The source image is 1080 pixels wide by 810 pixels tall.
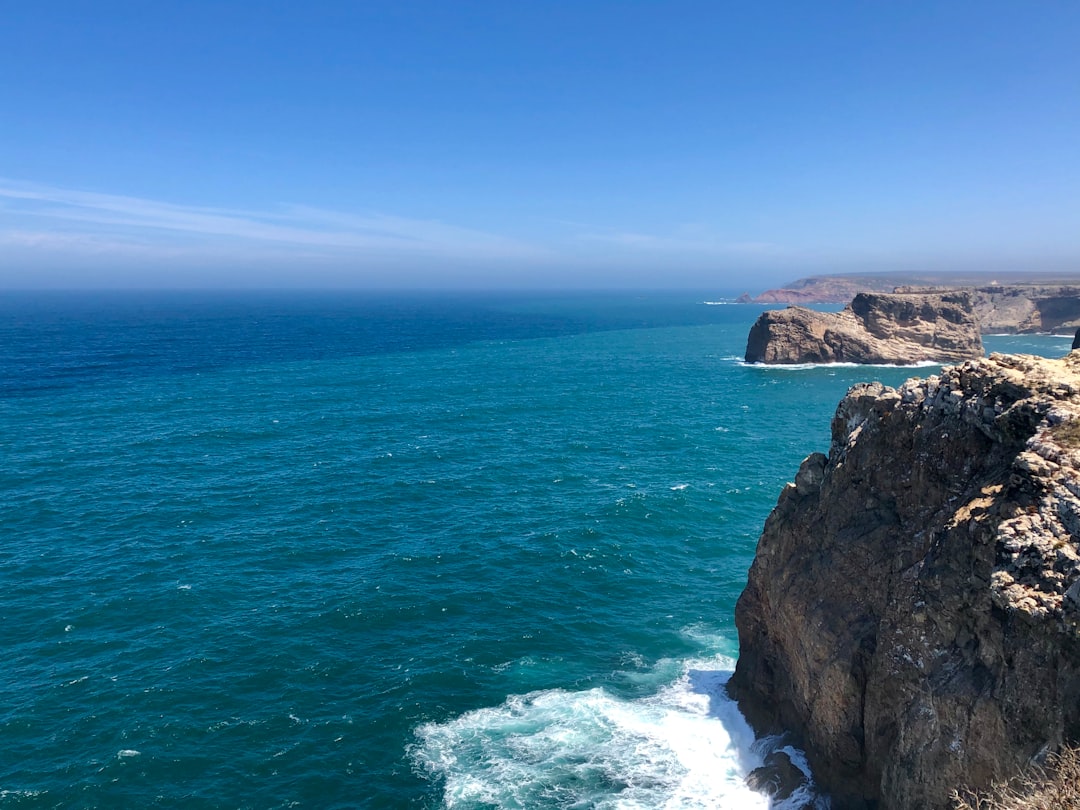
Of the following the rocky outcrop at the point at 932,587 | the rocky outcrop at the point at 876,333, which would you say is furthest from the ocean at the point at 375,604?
the rocky outcrop at the point at 876,333

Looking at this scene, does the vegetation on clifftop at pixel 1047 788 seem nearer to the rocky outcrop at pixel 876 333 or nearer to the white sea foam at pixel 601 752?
the white sea foam at pixel 601 752

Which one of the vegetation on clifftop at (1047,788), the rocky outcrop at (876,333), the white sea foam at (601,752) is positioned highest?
the rocky outcrop at (876,333)

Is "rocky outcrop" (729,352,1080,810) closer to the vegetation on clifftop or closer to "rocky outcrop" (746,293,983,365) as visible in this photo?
the vegetation on clifftop

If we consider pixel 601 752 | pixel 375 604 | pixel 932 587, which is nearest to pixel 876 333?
pixel 375 604

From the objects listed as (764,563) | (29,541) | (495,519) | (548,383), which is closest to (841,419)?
(764,563)

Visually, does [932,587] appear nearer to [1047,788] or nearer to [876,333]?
[1047,788]

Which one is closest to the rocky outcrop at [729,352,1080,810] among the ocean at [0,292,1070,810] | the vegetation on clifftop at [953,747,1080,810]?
the vegetation on clifftop at [953,747,1080,810]
